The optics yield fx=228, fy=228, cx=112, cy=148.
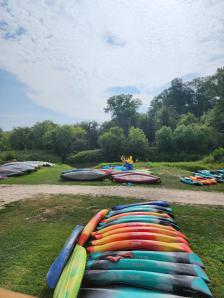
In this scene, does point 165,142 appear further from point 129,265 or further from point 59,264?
point 59,264

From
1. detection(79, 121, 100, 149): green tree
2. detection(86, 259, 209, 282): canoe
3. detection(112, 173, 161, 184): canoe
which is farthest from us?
detection(79, 121, 100, 149): green tree

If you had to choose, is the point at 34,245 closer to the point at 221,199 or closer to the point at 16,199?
the point at 16,199

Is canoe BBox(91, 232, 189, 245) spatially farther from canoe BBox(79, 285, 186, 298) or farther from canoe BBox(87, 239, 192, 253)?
canoe BBox(79, 285, 186, 298)

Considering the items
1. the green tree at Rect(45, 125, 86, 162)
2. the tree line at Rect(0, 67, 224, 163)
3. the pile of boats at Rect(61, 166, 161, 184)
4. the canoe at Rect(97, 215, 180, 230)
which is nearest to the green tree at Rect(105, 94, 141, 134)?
the tree line at Rect(0, 67, 224, 163)

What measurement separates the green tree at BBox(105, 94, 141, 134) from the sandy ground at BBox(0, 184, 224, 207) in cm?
4292

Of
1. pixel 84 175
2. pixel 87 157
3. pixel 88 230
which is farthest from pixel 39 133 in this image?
pixel 88 230

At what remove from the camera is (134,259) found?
3666mm

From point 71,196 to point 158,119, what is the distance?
39.9 metres

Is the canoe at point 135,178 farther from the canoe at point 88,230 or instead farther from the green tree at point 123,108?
the green tree at point 123,108

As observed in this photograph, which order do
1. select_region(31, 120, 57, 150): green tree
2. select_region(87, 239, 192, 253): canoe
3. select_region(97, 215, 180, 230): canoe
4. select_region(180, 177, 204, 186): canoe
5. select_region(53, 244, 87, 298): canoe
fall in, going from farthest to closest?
select_region(31, 120, 57, 150): green tree → select_region(180, 177, 204, 186): canoe → select_region(97, 215, 180, 230): canoe → select_region(87, 239, 192, 253): canoe → select_region(53, 244, 87, 298): canoe

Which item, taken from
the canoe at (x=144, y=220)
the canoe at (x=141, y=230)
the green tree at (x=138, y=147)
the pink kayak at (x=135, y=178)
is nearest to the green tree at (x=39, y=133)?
the green tree at (x=138, y=147)

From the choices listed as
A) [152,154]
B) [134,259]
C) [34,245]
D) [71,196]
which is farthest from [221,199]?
[152,154]

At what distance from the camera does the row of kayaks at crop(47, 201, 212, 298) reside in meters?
3.14

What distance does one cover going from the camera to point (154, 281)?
3197mm
